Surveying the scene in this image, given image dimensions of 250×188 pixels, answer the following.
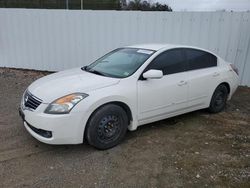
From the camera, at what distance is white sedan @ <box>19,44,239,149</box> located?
12.6ft

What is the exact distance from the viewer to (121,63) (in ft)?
16.1

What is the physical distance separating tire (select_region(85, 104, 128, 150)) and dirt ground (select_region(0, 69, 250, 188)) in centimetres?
14

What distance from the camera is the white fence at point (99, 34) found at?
25.7 feet

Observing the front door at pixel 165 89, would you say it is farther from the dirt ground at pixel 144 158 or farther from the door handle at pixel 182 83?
the dirt ground at pixel 144 158

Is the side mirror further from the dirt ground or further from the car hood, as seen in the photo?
the dirt ground

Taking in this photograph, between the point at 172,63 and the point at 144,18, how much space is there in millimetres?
3699

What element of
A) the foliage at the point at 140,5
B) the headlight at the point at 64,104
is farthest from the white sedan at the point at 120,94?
the foliage at the point at 140,5

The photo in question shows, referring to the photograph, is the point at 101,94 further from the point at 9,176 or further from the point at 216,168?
the point at 216,168

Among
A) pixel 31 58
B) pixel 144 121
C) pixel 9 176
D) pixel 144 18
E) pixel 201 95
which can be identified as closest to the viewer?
pixel 9 176

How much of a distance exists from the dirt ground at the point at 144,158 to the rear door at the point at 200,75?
0.48 m

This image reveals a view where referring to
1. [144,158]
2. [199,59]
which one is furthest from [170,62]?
[144,158]

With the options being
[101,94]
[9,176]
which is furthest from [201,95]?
[9,176]

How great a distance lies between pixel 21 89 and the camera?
7.55m

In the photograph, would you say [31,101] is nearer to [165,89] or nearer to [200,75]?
[165,89]
